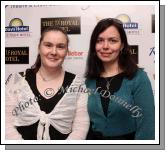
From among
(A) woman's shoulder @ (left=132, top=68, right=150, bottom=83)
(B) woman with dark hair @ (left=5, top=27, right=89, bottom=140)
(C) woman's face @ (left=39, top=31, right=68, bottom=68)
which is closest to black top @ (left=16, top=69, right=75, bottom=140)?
(B) woman with dark hair @ (left=5, top=27, right=89, bottom=140)

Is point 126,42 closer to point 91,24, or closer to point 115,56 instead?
point 115,56

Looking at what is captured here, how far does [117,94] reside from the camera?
163cm

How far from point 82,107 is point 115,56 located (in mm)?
350

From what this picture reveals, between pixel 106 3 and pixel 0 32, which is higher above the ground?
pixel 106 3

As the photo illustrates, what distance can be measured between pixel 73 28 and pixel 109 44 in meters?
0.23

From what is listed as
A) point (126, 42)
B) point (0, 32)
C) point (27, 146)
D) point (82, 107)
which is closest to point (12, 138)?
point (27, 146)

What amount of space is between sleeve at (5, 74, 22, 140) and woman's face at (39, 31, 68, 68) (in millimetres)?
236

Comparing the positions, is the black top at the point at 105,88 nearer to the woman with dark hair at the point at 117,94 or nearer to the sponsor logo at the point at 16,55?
the woman with dark hair at the point at 117,94

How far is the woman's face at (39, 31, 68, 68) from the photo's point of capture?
1.64m

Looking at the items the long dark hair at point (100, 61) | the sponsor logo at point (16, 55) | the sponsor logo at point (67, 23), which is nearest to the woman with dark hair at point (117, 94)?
the long dark hair at point (100, 61)

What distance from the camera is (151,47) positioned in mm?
1641

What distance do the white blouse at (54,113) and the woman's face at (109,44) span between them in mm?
198

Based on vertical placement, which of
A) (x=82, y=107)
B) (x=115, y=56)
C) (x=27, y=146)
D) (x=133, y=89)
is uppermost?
(x=115, y=56)

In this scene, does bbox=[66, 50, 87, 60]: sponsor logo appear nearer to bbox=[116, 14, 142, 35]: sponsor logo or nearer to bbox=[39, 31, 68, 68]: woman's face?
bbox=[39, 31, 68, 68]: woman's face
